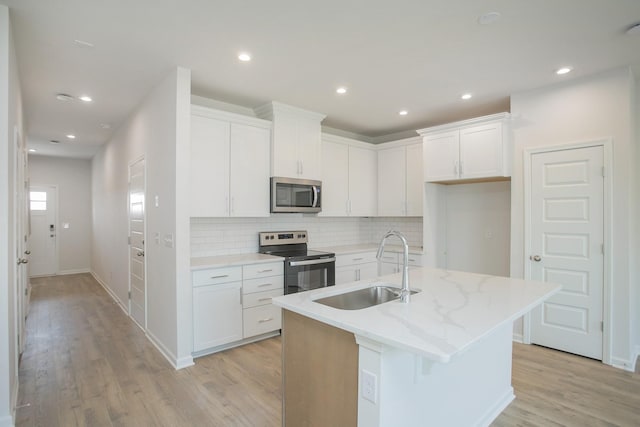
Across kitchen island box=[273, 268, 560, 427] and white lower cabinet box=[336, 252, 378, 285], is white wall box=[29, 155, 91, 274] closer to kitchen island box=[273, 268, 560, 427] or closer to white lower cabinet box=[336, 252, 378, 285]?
white lower cabinet box=[336, 252, 378, 285]

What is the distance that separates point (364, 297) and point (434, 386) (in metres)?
0.65

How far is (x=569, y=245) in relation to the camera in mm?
3320

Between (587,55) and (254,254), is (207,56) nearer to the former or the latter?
(254,254)

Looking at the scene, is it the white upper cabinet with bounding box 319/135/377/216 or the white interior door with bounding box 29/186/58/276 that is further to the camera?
the white interior door with bounding box 29/186/58/276

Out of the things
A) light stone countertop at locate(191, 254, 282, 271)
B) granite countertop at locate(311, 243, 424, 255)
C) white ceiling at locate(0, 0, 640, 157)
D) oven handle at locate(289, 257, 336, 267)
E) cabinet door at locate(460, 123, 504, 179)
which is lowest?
oven handle at locate(289, 257, 336, 267)

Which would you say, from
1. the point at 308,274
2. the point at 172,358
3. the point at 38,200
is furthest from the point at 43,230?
the point at 308,274

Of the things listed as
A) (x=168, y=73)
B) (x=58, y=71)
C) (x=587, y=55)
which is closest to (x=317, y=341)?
(x=168, y=73)

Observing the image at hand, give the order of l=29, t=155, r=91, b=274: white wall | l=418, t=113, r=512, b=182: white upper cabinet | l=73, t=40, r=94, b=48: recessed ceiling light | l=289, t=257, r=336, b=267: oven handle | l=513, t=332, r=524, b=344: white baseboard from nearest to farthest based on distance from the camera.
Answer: l=73, t=40, r=94, b=48: recessed ceiling light
l=513, t=332, r=524, b=344: white baseboard
l=418, t=113, r=512, b=182: white upper cabinet
l=289, t=257, r=336, b=267: oven handle
l=29, t=155, r=91, b=274: white wall

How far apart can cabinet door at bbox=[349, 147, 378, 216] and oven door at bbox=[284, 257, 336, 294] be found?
3.60ft

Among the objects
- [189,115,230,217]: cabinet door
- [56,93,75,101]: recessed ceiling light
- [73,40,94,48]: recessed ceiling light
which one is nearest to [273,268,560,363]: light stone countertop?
[189,115,230,217]: cabinet door

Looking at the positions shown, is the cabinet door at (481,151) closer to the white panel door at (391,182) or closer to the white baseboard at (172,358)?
the white panel door at (391,182)

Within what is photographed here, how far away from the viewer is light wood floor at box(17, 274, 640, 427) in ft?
7.54

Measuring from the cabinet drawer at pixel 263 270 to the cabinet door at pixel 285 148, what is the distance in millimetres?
1066

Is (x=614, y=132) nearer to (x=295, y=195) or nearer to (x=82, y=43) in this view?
(x=295, y=195)
